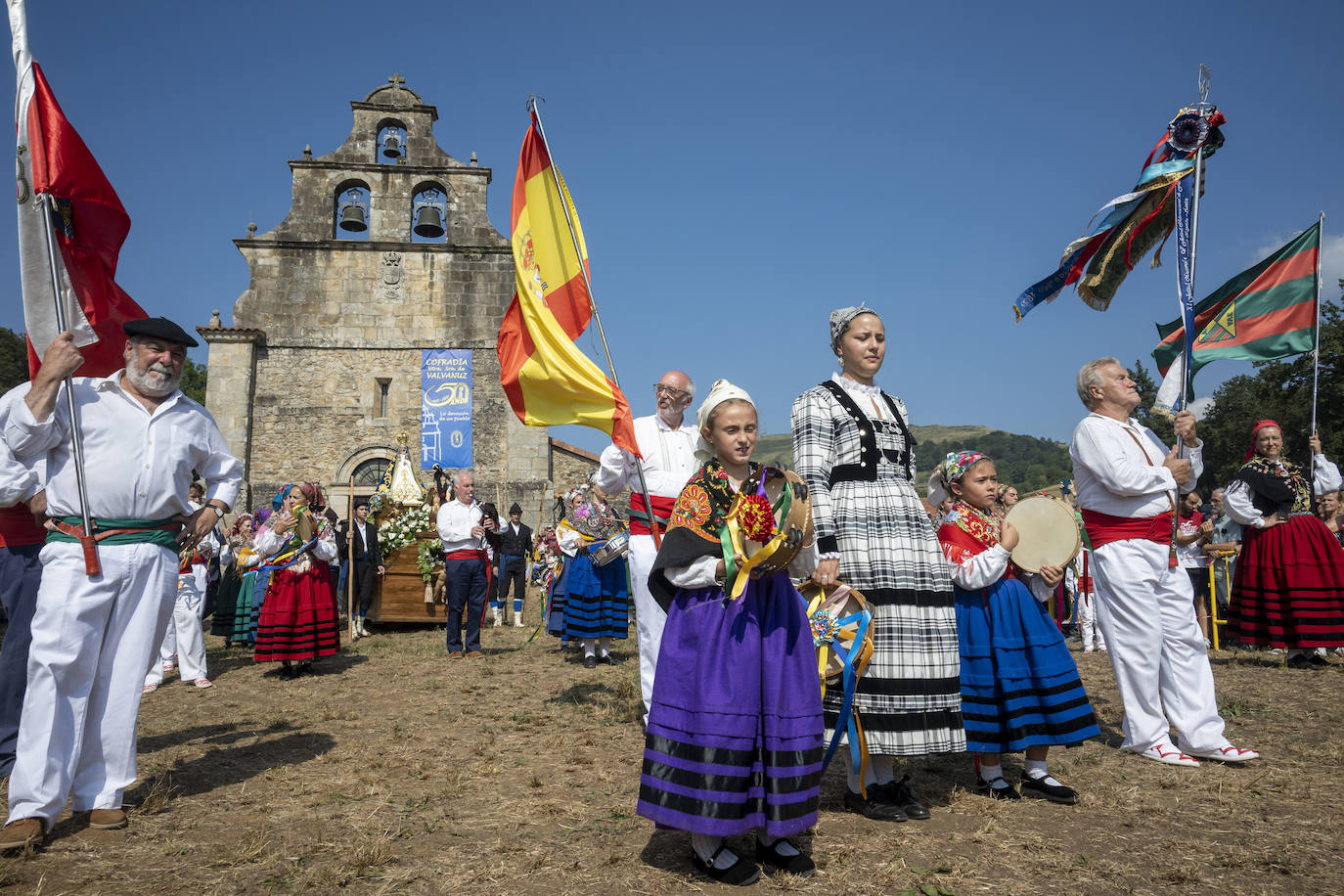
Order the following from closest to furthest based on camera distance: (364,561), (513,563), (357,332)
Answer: (364,561) < (513,563) < (357,332)

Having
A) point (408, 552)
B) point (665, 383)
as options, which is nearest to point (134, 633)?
point (665, 383)

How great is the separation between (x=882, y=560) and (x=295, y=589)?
7.23 meters

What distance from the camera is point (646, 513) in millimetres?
5562

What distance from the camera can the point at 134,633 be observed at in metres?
4.02

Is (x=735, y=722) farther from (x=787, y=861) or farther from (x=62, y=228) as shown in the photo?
(x=62, y=228)

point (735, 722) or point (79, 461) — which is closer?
point (735, 722)

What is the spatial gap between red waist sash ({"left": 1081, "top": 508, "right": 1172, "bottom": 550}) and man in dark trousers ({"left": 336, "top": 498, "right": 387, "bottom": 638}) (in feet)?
35.4

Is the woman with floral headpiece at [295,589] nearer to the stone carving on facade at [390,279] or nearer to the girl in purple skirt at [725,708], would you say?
the girl in purple skirt at [725,708]

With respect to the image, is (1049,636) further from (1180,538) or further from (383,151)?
(383,151)

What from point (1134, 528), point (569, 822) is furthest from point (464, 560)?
point (1134, 528)

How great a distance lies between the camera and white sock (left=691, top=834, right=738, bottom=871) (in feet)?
10.4

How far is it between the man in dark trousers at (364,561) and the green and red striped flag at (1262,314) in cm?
1101

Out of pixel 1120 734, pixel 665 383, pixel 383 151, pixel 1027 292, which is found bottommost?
pixel 1120 734

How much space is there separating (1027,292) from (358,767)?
211 inches
